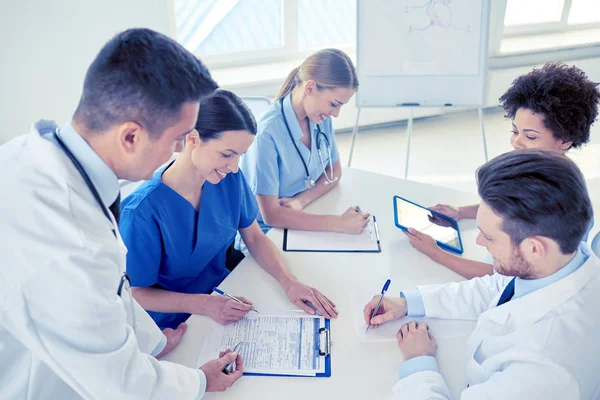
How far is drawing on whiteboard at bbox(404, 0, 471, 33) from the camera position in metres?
2.64

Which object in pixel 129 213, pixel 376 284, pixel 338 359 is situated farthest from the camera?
pixel 376 284

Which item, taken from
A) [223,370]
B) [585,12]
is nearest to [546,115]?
[223,370]

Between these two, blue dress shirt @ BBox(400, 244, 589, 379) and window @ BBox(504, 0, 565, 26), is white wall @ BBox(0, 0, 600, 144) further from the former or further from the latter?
window @ BBox(504, 0, 565, 26)

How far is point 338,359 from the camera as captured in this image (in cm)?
120

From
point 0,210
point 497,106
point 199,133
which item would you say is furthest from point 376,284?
→ point 497,106

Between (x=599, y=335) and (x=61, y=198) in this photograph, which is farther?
(x=599, y=335)

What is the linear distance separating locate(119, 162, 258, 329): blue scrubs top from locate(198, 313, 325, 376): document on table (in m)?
0.27

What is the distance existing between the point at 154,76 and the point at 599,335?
934mm

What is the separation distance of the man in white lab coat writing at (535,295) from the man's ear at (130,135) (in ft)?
2.25

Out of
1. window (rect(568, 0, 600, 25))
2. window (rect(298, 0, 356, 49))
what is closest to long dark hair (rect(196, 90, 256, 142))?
window (rect(298, 0, 356, 49))

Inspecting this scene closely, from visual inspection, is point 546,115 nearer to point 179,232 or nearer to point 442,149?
point 179,232

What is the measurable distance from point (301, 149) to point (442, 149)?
2.18 metres

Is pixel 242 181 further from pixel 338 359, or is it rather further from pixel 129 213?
pixel 338 359

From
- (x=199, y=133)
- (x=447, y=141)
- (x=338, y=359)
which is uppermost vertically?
(x=199, y=133)
